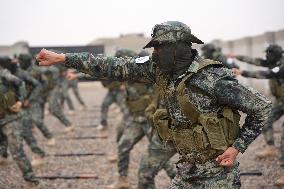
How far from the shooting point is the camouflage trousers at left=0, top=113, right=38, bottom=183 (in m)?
6.48

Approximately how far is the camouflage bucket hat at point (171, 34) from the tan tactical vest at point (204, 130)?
0.22m

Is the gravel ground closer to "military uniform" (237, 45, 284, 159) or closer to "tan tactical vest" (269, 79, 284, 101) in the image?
"military uniform" (237, 45, 284, 159)

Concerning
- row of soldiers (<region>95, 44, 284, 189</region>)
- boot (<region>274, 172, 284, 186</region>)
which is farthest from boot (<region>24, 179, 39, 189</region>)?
boot (<region>274, 172, 284, 186</region>)

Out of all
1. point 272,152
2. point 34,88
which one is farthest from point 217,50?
point 34,88

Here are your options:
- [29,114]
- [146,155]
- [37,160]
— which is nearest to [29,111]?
[29,114]

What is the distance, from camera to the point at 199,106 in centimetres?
329

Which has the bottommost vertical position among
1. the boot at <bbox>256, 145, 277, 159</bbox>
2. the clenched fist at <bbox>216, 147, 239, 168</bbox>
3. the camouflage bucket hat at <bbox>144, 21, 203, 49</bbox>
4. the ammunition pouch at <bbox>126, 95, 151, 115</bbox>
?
the boot at <bbox>256, 145, 277, 159</bbox>

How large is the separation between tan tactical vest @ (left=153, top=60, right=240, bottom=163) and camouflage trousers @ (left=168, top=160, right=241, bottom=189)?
0.07 meters

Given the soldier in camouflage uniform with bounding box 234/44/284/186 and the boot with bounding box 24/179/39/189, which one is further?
the soldier in camouflage uniform with bounding box 234/44/284/186

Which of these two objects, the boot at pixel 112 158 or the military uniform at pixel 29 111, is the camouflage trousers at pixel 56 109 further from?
the boot at pixel 112 158

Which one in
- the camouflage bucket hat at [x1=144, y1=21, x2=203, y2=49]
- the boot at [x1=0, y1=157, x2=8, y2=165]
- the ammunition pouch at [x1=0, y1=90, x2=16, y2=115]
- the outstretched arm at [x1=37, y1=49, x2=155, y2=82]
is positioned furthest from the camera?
the boot at [x1=0, y1=157, x2=8, y2=165]

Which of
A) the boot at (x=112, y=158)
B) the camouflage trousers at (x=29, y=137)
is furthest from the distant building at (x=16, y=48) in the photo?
the boot at (x=112, y=158)

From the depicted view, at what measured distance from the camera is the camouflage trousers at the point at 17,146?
21.3 feet

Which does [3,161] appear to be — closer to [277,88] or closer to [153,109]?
[153,109]
